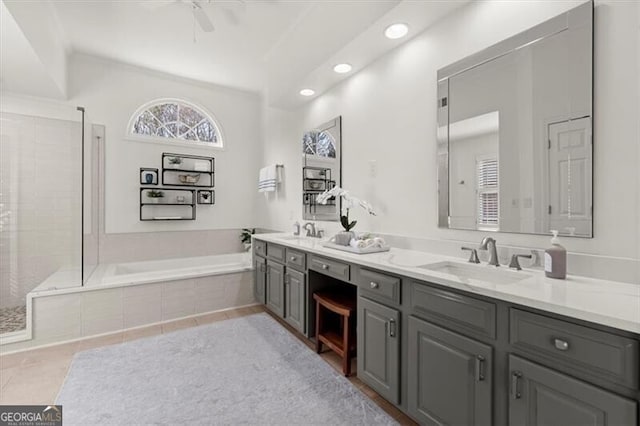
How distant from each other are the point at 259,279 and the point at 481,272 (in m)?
2.40

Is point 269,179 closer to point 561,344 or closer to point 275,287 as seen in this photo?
point 275,287

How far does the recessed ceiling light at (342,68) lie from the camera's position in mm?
2729

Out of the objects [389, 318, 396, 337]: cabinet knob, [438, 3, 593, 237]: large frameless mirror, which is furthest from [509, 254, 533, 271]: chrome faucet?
[389, 318, 396, 337]: cabinet knob

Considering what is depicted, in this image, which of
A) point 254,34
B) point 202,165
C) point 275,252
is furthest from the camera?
point 202,165

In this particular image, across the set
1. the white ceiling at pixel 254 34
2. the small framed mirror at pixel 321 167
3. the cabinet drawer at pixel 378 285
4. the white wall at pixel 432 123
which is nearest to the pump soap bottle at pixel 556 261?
the white wall at pixel 432 123

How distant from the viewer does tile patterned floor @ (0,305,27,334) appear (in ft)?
8.94

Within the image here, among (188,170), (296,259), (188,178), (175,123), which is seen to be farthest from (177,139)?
(296,259)

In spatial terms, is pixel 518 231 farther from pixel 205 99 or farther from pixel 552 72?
pixel 205 99

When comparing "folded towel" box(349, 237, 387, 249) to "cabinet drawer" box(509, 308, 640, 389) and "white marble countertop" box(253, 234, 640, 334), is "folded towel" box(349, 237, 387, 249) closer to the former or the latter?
"white marble countertop" box(253, 234, 640, 334)

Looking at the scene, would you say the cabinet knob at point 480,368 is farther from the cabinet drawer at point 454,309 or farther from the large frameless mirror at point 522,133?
the large frameless mirror at point 522,133

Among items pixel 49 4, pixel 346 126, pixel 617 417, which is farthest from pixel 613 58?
pixel 49 4

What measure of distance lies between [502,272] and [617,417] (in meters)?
0.74

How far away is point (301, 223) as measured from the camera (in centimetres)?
372

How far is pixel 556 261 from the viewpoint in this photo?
1384 mm
